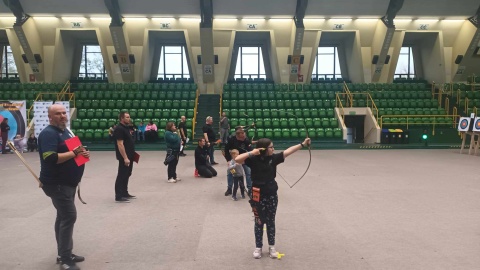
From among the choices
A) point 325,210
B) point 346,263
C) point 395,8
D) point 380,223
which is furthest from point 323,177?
point 395,8

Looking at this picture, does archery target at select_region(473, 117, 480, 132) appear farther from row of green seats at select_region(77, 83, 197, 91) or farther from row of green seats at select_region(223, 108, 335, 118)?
row of green seats at select_region(77, 83, 197, 91)

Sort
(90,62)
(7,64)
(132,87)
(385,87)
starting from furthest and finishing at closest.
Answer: (7,64)
(90,62)
(385,87)
(132,87)

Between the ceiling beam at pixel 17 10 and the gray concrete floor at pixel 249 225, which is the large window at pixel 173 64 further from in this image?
the gray concrete floor at pixel 249 225

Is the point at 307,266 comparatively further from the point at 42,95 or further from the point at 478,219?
the point at 42,95

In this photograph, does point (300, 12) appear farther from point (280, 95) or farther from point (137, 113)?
point (137, 113)

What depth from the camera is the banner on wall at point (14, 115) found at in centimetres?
1839

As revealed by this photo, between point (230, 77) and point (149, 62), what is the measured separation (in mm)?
6676

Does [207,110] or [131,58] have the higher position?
[131,58]

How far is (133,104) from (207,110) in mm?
4808

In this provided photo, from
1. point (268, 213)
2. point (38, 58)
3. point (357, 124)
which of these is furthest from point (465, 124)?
point (38, 58)

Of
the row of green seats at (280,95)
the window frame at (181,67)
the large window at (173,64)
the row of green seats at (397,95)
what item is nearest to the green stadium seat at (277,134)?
the row of green seats at (280,95)

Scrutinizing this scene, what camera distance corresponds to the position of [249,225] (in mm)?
6082

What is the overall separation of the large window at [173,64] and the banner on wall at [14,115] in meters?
12.6

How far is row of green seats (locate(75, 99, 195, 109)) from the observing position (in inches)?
905
